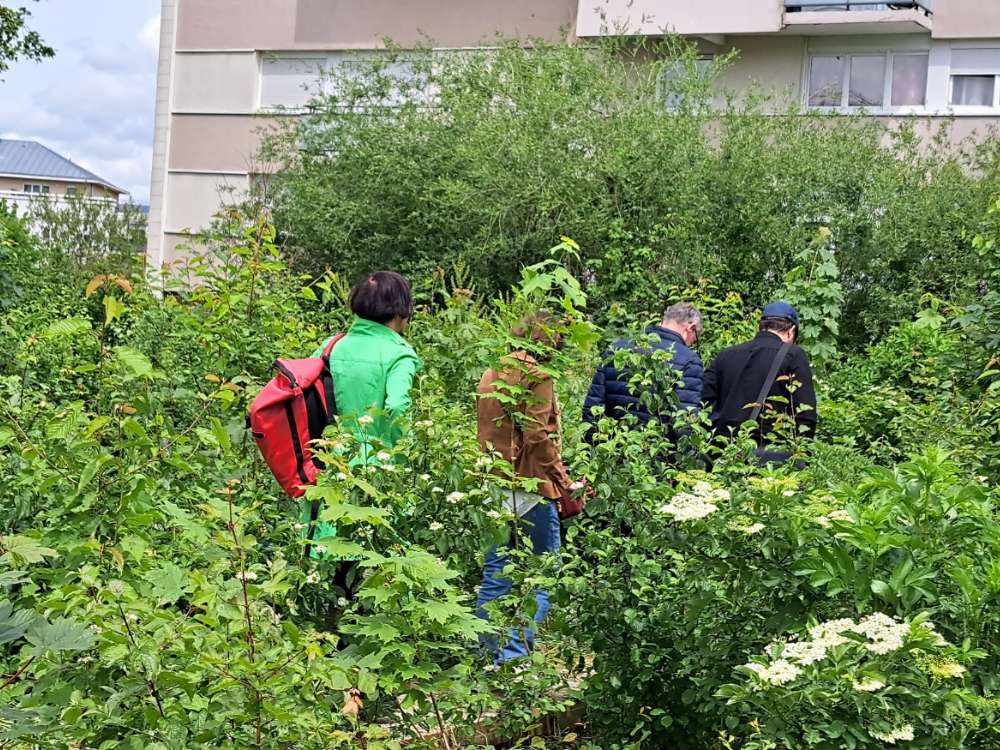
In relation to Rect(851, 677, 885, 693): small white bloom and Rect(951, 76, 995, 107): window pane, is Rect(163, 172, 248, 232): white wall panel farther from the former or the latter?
Rect(851, 677, 885, 693): small white bloom

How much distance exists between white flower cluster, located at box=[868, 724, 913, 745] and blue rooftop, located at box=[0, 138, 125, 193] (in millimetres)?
146716

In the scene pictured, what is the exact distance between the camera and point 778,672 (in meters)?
3.13

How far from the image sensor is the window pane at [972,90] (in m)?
26.6

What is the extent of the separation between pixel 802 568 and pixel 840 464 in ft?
8.85

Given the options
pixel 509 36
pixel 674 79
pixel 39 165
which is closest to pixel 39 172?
pixel 39 165

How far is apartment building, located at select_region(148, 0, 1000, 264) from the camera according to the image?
26.7 meters

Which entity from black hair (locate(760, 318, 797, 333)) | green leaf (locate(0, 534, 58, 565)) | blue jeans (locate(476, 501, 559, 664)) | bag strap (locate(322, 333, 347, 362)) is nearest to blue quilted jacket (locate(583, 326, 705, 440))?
black hair (locate(760, 318, 797, 333))

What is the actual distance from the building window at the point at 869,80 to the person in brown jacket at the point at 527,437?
23.4m

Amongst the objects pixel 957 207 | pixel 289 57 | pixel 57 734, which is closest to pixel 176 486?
pixel 57 734

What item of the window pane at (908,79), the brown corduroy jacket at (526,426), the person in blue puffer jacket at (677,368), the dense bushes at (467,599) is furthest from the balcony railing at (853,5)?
the brown corduroy jacket at (526,426)

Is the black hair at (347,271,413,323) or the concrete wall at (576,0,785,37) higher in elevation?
the concrete wall at (576,0,785,37)

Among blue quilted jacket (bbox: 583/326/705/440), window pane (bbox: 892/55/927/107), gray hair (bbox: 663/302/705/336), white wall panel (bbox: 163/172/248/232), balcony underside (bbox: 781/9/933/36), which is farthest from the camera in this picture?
white wall panel (bbox: 163/172/248/232)

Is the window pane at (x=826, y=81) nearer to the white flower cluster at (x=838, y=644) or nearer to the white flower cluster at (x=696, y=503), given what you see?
the white flower cluster at (x=696, y=503)

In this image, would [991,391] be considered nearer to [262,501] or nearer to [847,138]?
[262,501]
